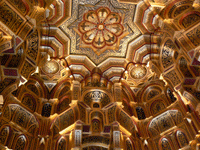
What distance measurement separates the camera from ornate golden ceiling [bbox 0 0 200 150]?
7023mm

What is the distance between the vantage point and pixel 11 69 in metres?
6.70

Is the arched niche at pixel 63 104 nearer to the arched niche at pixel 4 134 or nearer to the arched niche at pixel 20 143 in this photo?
the arched niche at pixel 20 143

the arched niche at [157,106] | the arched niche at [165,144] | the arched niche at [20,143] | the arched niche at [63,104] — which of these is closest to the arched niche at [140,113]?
the arched niche at [157,106]

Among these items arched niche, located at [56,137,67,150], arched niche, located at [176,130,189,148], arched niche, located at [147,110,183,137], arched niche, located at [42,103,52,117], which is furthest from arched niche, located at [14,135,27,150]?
arched niche, located at [176,130,189,148]

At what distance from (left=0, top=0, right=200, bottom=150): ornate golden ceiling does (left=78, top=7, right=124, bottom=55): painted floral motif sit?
4 centimetres

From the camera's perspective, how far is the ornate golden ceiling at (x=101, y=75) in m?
7.02

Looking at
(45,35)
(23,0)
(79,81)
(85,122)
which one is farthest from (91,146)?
(23,0)

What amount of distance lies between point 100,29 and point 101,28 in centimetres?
7

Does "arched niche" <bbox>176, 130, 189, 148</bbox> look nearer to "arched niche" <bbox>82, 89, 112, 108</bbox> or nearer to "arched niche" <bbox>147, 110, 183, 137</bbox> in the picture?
"arched niche" <bbox>147, 110, 183, 137</bbox>

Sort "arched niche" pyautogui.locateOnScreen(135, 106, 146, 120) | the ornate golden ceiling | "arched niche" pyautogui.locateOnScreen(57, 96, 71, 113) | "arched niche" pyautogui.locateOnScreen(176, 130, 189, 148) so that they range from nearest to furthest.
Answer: the ornate golden ceiling
"arched niche" pyautogui.locateOnScreen(176, 130, 189, 148)
"arched niche" pyautogui.locateOnScreen(57, 96, 71, 113)
"arched niche" pyautogui.locateOnScreen(135, 106, 146, 120)

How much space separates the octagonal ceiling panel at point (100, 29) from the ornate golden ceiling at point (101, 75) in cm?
4

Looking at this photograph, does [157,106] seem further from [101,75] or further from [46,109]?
[46,109]

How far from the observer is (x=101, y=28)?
32.1 feet

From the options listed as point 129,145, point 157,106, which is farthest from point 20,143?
point 157,106
